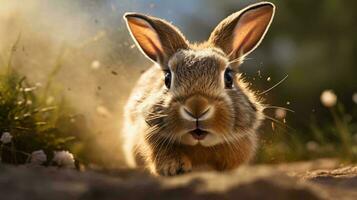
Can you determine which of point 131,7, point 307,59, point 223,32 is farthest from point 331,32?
point 223,32

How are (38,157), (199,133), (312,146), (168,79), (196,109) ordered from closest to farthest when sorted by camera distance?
(196,109) → (199,133) → (168,79) → (38,157) → (312,146)

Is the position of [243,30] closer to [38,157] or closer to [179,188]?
[38,157]

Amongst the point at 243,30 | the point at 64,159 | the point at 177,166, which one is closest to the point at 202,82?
the point at 177,166

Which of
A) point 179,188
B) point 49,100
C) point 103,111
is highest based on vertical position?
point 103,111

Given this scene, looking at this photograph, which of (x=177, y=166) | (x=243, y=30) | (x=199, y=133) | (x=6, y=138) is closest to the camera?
(x=199, y=133)

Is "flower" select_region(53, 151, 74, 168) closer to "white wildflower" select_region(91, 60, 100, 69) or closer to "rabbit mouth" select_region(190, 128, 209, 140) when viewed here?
"rabbit mouth" select_region(190, 128, 209, 140)

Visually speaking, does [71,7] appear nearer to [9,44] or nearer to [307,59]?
[9,44]

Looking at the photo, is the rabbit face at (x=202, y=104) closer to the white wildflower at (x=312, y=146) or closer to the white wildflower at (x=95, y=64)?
the white wildflower at (x=95, y=64)

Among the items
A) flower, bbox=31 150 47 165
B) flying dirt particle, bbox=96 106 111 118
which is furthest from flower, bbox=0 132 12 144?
flying dirt particle, bbox=96 106 111 118
